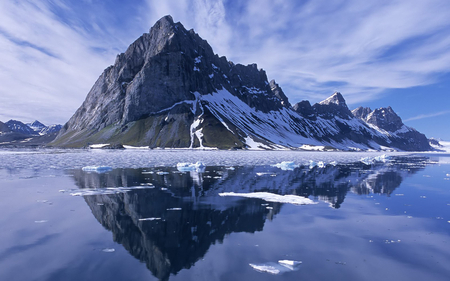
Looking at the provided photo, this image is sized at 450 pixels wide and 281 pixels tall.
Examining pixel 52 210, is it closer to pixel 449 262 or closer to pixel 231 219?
pixel 231 219

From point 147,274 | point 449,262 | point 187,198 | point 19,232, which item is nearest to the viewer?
point 147,274

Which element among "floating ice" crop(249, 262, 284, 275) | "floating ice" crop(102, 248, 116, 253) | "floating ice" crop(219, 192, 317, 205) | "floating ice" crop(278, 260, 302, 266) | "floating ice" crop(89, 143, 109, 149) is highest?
"floating ice" crop(89, 143, 109, 149)

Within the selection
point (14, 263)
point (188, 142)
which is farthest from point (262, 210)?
point (188, 142)

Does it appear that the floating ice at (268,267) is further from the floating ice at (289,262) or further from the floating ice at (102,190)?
the floating ice at (102,190)

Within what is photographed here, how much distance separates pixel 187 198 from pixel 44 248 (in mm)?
11489

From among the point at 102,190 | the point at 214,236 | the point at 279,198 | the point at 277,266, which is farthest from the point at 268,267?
the point at 102,190

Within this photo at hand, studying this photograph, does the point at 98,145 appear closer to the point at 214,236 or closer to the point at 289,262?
the point at 214,236

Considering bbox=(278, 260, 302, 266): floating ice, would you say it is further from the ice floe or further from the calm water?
the calm water

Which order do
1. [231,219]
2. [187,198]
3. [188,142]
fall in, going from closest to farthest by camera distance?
[231,219] < [187,198] < [188,142]

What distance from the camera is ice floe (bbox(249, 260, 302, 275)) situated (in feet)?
33.0

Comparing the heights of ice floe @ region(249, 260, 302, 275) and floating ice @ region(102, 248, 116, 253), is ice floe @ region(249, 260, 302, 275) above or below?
above

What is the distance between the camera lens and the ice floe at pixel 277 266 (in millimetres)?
10060

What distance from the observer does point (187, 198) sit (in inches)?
881

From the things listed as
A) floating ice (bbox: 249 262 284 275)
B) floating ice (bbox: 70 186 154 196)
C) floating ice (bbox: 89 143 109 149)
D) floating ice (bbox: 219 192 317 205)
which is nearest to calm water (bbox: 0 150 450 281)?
floating ice (bbox: 249 262 284 275)
